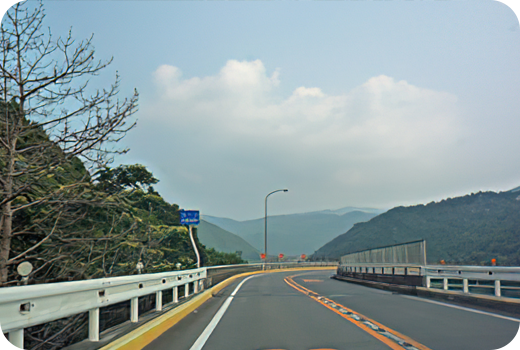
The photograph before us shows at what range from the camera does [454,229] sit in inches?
6235

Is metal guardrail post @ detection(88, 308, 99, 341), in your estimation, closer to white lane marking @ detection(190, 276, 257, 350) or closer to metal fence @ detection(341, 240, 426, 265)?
white lane marking @ detection(190, 276, 257, 350)

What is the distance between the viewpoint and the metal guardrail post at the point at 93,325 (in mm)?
5824

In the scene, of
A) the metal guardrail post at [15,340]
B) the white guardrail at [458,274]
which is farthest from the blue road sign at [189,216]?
the metal guardrail post at [15,340]

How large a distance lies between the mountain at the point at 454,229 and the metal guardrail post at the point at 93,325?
411ft

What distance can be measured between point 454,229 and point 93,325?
167557 millimetres

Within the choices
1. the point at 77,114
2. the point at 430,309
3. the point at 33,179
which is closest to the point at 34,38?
the point at 77,114

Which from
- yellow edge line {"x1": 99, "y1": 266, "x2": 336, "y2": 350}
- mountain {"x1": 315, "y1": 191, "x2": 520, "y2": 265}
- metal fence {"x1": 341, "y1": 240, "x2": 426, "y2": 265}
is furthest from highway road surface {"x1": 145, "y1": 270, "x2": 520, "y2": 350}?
mountain {"x1": 315, "y1": 191, "x2": 520, "y2": 265}

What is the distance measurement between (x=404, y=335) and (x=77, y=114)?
8352 millimetres

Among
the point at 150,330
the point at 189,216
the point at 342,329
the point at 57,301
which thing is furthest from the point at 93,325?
the point at 189,216

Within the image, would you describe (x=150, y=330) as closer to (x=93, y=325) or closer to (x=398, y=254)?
(x=93, y=325)

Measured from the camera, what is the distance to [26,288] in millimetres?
4168

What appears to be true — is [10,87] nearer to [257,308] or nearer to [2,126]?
[2,126]

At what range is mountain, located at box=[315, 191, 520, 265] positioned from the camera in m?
132

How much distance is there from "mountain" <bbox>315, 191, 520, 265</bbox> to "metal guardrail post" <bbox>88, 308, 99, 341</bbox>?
→ 12524 cm
